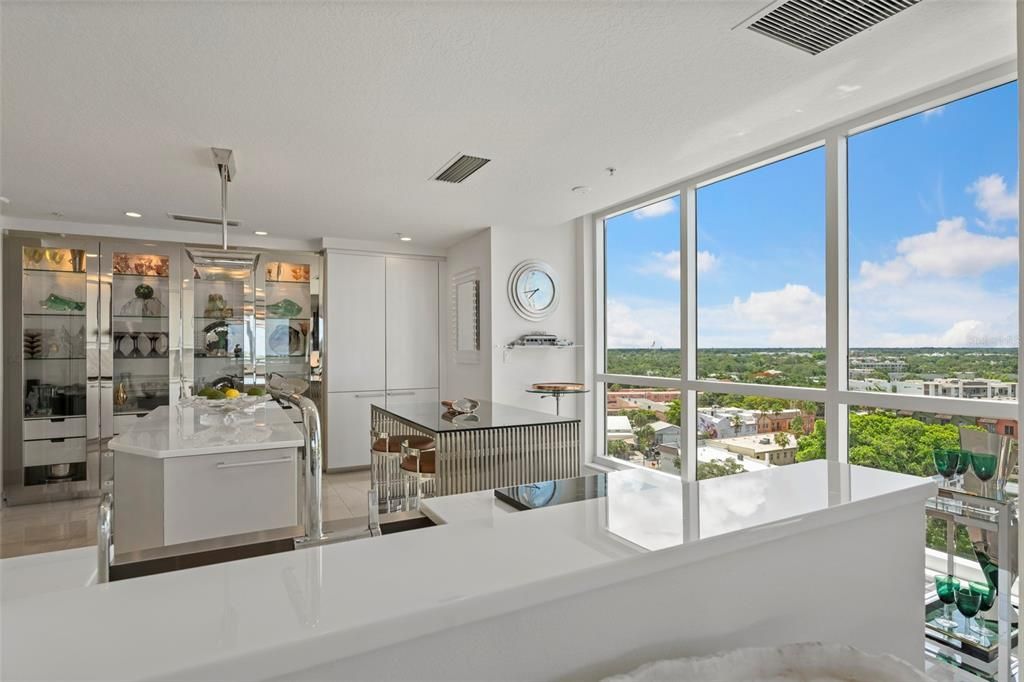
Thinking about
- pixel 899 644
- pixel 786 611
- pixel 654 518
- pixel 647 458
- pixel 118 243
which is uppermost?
pixel 118 243

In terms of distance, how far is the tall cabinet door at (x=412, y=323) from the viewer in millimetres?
5746

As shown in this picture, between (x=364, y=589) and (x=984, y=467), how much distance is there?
1.99 meters

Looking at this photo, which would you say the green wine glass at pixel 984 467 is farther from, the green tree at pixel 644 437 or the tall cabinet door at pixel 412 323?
the tall cabinet door at pixel 412 323

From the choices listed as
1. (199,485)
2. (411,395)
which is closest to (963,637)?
(199,485)

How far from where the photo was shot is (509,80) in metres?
2.19

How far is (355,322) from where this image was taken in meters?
5.57

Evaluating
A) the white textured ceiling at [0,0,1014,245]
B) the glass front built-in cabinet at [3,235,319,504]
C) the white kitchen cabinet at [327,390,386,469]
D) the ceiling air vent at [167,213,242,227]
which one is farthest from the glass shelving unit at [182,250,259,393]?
the white textured ceiling at [0,0,1014,245]

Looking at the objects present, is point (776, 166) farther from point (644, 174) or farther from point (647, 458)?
point (647, 458)

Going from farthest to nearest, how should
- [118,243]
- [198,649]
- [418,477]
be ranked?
[118,243] < [418,477] < [198,649]

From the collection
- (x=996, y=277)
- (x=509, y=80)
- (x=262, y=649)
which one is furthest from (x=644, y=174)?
(x=262, y=649)

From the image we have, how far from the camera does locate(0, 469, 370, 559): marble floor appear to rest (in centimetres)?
361

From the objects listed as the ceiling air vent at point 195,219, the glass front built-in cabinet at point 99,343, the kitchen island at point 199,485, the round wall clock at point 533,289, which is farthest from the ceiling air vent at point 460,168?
the glass front built-in cabinet at point 99,343

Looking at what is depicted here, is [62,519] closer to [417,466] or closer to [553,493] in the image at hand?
[417,466]

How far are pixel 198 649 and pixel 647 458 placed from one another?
4.20 meters
